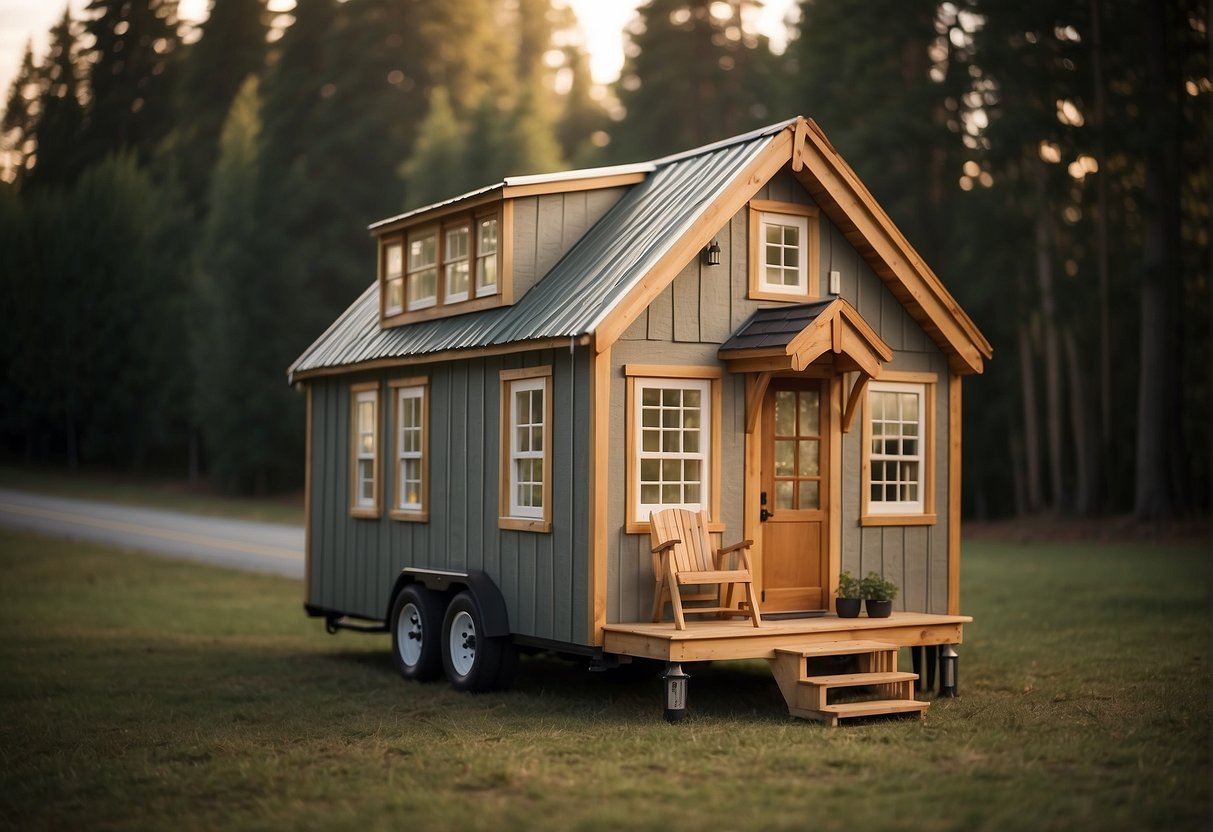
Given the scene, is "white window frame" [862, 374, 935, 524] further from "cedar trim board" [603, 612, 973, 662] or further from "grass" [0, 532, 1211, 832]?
"grass" [0, 532, 1211, 832]

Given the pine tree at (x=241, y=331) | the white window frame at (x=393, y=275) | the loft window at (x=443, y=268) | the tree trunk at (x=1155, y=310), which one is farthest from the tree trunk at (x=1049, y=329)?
the pine tree at (x=241, y=331)

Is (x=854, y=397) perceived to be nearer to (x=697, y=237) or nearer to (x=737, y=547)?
(x=737, y=547)

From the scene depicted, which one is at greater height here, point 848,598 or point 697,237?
point 697,237

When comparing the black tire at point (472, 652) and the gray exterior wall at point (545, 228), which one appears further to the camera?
the gray exterior wall at point (545, 228)

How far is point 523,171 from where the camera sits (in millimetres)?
46438

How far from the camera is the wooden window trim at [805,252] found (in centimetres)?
1418

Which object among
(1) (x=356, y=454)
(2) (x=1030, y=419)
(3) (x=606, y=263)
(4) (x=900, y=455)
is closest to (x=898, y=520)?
(4) (x=900, y=455)

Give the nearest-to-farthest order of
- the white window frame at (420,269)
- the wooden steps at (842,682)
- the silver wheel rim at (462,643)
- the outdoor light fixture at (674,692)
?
1. the wooden steps at (842,682)
2. the outdoor light fixture at (674,692)
3. the silver wheel rim at (462,643)
4. the white window frame at (420,269)

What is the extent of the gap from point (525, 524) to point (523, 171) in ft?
111

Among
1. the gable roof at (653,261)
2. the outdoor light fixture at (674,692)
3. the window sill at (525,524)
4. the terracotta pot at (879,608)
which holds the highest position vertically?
the gable roof at (653,261)

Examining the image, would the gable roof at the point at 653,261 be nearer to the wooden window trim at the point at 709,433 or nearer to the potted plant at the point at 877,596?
the wooden window trim at the point at 709,433

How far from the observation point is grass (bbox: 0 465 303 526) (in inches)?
1634

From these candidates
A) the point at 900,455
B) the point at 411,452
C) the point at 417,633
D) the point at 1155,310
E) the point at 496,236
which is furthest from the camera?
the point at 1155,310

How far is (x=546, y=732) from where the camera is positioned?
11.8 metres
